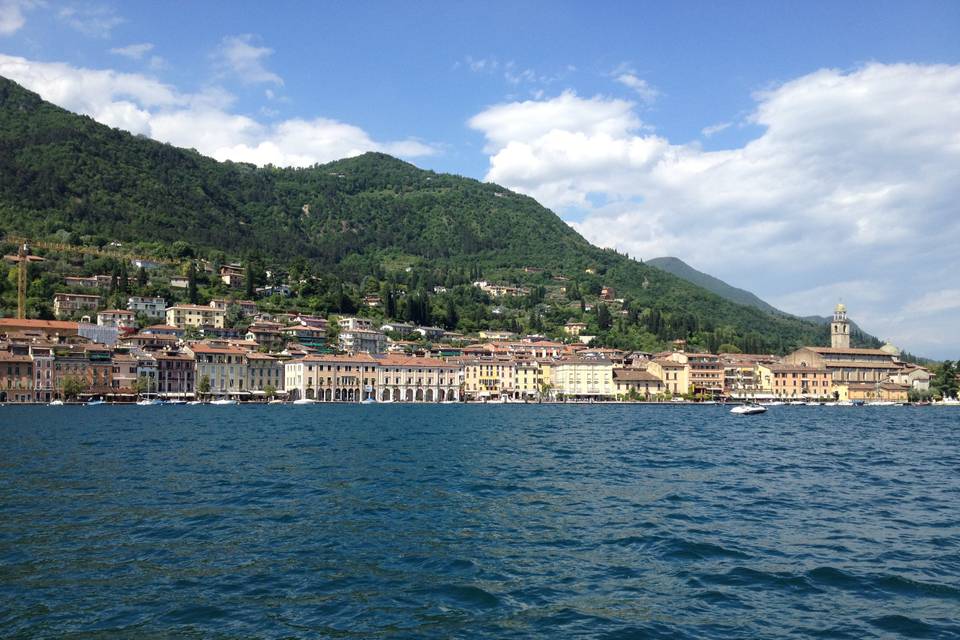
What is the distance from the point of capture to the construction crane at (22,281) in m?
103

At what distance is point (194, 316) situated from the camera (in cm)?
11406

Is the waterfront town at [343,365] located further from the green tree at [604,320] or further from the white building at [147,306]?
the green tree at [604,320]

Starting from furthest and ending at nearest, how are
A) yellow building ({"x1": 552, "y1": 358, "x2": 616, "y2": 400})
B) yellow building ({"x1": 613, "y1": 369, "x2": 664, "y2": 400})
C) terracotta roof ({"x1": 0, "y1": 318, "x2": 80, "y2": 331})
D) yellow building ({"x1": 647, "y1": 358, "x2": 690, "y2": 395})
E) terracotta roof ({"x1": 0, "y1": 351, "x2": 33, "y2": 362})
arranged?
yellow building ({"x1": 647, "y1": 358, "x2": 690, "y2": 395}) → yellow building ({"x1": 613, "y1": 369, "x2": 664, "y2": 400}) → yellow building ({"x1": 552, "y1": 358, "x2": 616, "y2": 400}) → terracotta roof ({"x1": 0, "y1": 318, "x2": 80, "y2": 331}) → terracotta roof ({"x1": 0, "y1": 351, "x2": 33, "y2": 362})

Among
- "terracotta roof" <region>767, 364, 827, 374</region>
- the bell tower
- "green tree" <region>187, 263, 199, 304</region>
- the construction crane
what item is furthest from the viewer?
the bell tower

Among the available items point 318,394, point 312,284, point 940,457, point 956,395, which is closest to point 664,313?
point 956,395

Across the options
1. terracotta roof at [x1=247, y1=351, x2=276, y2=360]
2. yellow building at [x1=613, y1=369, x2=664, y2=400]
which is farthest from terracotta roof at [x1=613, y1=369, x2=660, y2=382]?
terracotta roof at [x1=247, y1=351, x2=276, y2=360]

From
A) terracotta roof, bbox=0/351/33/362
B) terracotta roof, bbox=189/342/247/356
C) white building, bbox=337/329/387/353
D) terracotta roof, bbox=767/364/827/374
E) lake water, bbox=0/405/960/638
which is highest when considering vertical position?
white building, bbox=337/329/387/353

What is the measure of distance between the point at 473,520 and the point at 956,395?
125 metres

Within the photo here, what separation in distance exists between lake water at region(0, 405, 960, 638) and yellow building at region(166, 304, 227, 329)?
8916 centimetres

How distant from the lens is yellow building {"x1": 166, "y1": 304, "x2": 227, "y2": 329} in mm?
112562

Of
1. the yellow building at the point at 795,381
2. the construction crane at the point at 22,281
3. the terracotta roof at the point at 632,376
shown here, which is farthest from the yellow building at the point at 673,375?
the construction crane at the point at 22,281

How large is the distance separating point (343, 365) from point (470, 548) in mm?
93991

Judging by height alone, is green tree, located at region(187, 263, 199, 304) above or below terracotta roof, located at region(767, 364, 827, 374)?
above

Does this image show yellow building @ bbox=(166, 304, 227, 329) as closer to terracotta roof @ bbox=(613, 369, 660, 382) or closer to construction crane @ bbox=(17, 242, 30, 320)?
construction crane @ bbox=(17, 242, 30, 320)
